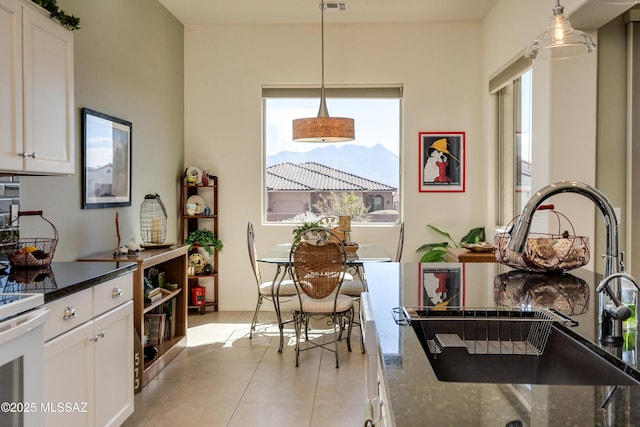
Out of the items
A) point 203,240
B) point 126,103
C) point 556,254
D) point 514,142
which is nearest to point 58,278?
point 556,254

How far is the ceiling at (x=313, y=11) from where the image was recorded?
4906 millimetres

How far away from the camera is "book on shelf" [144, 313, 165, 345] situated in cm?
383

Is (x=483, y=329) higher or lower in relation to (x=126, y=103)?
lower

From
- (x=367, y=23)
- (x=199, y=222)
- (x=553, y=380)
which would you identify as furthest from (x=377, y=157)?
(x=553, y=380)

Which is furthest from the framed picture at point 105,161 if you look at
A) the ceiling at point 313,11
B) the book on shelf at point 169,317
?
the ceiling at point 313,11

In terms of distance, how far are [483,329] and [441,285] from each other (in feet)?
1.46

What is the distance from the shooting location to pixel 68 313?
81.6 inches

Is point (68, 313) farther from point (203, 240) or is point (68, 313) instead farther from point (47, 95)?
point (203, 240)

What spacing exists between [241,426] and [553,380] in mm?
1955

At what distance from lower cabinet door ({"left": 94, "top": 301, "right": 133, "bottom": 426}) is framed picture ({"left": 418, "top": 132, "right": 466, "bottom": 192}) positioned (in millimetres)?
3680

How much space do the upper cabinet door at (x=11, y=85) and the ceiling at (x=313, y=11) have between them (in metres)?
2.95

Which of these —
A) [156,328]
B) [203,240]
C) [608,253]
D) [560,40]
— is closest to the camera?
[608,253]

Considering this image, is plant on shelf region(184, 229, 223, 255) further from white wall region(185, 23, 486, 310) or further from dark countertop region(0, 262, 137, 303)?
dark countertop region(0, 262, 137, 303)

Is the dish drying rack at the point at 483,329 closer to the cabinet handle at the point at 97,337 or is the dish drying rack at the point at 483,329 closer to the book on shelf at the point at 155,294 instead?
the cabinet handle at the point at 97,337
